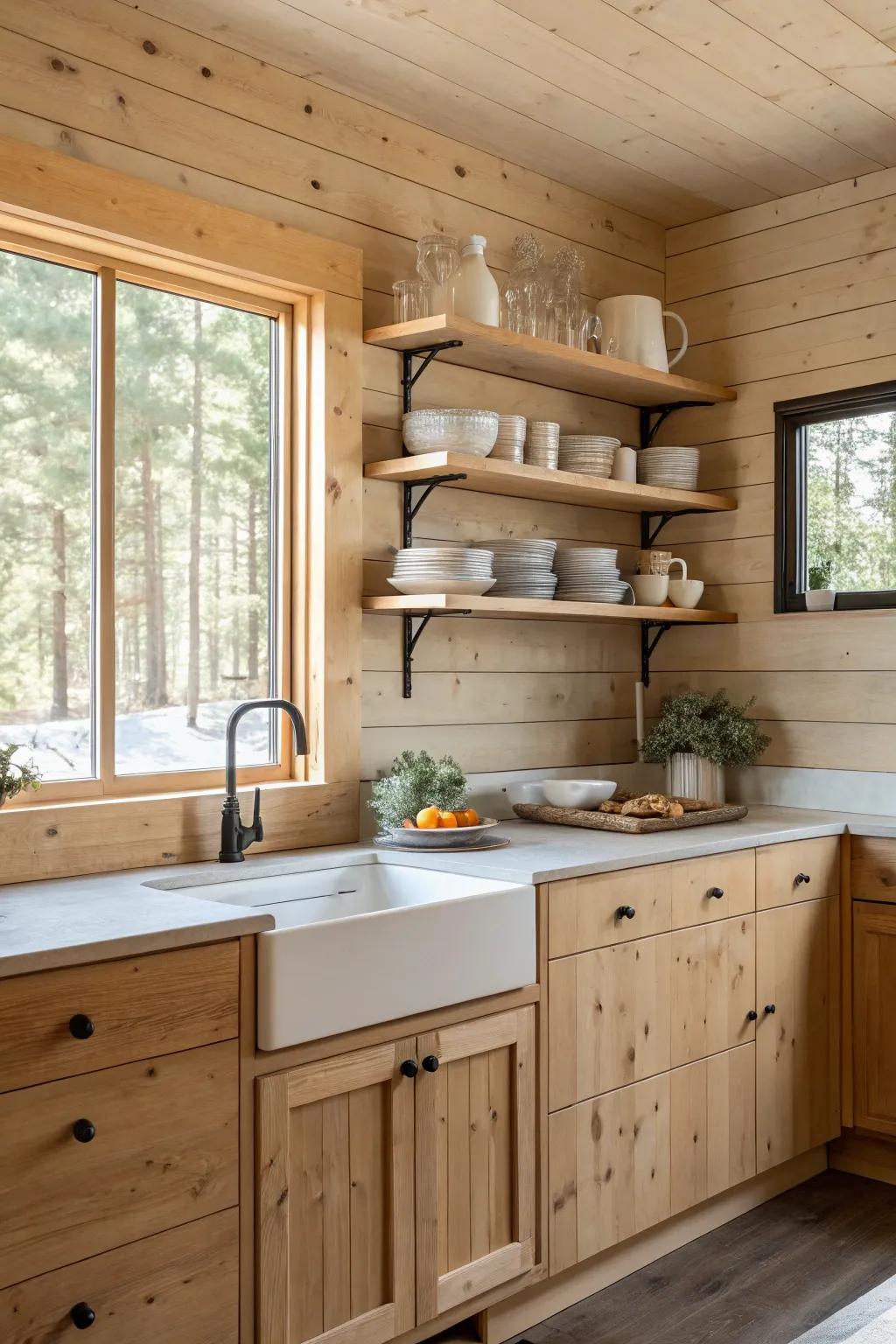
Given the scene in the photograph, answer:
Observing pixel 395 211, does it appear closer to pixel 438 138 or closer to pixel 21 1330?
pixel 438 138

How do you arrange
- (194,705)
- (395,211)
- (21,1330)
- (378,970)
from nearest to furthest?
(21,1330) < (378,970) < (194,705) < (395,211)

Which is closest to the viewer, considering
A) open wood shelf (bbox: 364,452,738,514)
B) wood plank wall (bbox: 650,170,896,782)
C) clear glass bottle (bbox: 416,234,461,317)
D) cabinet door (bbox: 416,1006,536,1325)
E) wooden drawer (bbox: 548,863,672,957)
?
cabinet door (bbox: 416,1006,536,1325)

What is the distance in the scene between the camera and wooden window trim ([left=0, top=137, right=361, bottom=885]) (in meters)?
2.38

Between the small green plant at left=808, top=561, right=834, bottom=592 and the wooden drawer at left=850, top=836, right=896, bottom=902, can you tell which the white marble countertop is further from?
the small green plant at left=808, top=561, right=834, bottom=592

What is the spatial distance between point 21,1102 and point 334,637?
1.41 m

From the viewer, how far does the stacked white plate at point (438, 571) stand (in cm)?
286

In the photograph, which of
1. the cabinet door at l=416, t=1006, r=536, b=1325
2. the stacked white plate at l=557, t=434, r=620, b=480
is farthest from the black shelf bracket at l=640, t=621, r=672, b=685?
the cabinet door at l=416, t=1006, r=536, b=1325

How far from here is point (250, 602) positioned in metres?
2.89

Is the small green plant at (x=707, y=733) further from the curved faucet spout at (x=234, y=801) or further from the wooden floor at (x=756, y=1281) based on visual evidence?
the curved faucet spout at (x=234, y=801)

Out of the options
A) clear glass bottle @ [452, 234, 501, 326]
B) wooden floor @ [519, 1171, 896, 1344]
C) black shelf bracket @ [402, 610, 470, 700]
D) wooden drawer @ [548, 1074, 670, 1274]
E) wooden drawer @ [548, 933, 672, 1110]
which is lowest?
wooden floor @ [519, 1171, 896, 1344]

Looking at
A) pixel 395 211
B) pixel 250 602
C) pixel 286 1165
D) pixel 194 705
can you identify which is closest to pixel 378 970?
pixel 286 1165

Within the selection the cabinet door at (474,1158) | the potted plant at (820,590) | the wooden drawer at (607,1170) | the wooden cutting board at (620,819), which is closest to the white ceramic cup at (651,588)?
the potted plant at (820,590)

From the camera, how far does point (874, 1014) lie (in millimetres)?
3127

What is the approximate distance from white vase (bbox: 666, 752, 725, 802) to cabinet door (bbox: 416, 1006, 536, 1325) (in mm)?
1210
